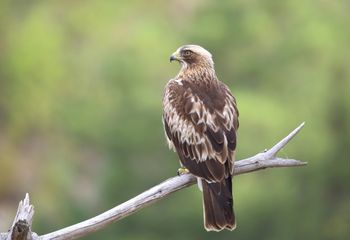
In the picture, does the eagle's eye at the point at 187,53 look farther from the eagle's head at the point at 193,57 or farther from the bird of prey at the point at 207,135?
the bird of prey at the point at 207,135

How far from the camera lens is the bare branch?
800cm

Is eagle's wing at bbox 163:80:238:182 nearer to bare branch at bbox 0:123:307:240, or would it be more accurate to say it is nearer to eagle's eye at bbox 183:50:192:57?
bare branch at bbox 0:123:307:240

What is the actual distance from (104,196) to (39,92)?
1335cm

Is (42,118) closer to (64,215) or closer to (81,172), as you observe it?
(81,172)

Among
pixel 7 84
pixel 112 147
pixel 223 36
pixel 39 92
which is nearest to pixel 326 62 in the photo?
pixel 223 36

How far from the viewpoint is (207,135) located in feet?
31.1

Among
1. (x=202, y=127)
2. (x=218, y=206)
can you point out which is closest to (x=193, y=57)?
(x=202, y=127)

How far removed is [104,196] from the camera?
25172 mm

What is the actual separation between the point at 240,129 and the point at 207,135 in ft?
47.0

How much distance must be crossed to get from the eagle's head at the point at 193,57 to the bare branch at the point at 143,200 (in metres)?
1.46

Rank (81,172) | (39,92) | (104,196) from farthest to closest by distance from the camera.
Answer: (39,92) < (81,172) < (104,196)

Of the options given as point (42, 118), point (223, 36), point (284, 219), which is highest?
point (42, 118)

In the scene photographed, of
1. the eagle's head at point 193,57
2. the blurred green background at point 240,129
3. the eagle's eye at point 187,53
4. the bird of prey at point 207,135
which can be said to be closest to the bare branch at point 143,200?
the bird of prey at point 207,135

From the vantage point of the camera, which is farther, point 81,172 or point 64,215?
point 81,172
